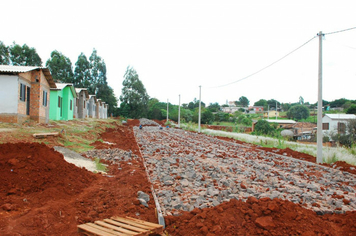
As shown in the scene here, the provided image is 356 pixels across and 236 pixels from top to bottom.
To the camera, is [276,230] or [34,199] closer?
[276,230]

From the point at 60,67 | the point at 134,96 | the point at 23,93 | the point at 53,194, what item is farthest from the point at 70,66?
the point at 53,194

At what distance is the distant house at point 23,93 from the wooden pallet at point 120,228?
14.3 m

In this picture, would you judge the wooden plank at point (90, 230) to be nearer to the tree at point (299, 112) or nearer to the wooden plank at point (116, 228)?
the wooden plank at point (116, 228)

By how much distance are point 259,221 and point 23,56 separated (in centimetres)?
5533

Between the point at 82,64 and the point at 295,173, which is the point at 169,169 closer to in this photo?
the point at 295,173

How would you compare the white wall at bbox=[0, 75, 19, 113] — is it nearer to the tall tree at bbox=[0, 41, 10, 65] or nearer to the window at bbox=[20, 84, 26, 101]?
the window at bbox=[20, 84, 26, 101]

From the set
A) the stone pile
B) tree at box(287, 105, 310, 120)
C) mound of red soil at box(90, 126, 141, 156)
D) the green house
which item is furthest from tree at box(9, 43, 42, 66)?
tree at box(287, 105, 310, 120)

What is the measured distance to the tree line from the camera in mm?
48281

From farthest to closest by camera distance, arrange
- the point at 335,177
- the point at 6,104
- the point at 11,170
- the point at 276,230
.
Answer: the point at 6,104 → the point at 335,177 → the point at 11,170 → the point at 276,230

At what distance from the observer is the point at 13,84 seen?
15656 mm

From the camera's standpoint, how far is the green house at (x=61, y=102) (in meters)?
23.6

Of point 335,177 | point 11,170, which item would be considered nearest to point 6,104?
point 11,170

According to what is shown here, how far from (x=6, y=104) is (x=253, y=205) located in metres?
15.9

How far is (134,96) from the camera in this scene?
6581 cm
